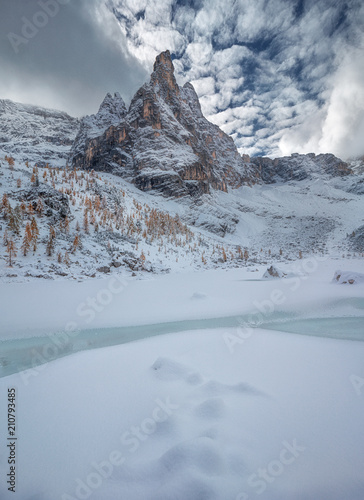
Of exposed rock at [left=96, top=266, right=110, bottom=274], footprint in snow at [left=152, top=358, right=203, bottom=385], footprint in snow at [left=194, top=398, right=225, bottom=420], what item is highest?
footprint in snow at [left=194, top=398, right=225, bottom=420]

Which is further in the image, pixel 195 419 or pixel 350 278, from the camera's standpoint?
pixel 350 278

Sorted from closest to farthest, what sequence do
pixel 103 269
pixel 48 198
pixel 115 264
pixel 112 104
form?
pixel 103 269 < pixel 115 264 < pixel 48 198 < pixel 112 104

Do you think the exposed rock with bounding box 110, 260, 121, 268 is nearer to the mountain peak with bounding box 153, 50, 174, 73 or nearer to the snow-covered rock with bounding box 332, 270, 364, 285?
the snow-covered rock with bounding box 332, 270, 364, 285

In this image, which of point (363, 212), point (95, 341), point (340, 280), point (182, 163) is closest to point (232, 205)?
point (182, 163)

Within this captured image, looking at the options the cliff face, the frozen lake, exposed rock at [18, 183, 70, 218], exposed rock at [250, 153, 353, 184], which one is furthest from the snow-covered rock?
exposed rock at [250, 153, 353, 184]

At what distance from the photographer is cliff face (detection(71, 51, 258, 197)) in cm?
5965

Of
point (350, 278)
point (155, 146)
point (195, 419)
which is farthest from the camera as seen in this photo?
point (155, 146)

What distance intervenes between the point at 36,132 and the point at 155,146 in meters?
80.4

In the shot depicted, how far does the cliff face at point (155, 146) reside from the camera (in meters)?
59.7

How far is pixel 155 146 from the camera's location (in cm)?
6612

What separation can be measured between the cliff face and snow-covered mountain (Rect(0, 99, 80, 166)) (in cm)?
1231

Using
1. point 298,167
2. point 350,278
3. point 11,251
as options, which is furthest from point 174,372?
point 298,167

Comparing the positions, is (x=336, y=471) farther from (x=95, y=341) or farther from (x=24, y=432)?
(x=95, y=341)

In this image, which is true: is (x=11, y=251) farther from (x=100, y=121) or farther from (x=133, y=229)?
(x=100, y=121)
